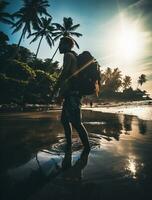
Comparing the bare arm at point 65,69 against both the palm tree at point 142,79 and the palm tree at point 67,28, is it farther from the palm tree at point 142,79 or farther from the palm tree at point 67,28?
the palm tree at point 142,79

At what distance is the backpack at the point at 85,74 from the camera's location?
3.94 meters

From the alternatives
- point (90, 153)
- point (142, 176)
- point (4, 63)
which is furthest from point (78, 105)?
point (4, 63)

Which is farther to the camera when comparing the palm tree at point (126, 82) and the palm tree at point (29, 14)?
the palm tree at point (126, 82)

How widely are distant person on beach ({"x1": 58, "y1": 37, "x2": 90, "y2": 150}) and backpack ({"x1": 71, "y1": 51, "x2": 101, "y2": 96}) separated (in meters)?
0.08

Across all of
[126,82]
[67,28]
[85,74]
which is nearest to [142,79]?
[126,82]

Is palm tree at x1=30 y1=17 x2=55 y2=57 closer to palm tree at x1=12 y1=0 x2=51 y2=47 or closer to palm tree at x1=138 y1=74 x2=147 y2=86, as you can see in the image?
palm tree at x1=12 y1=0 x2=51 y2=47

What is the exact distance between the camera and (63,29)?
49750 millimetres

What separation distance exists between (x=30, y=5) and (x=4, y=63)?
14.8 metres

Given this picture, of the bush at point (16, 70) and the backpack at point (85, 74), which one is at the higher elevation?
the bush at point (16, 70)

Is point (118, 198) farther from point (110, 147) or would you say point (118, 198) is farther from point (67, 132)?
point (110, 147)

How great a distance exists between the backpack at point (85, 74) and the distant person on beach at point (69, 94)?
0.08 m

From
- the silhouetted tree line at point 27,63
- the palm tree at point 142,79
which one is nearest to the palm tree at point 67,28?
the silhouetted tree line at point 27,63

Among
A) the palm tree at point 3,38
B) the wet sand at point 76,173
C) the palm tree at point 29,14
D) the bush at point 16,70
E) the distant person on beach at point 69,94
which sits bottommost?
the wet sand at point 76,173

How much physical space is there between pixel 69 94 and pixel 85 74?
394 millimetres
